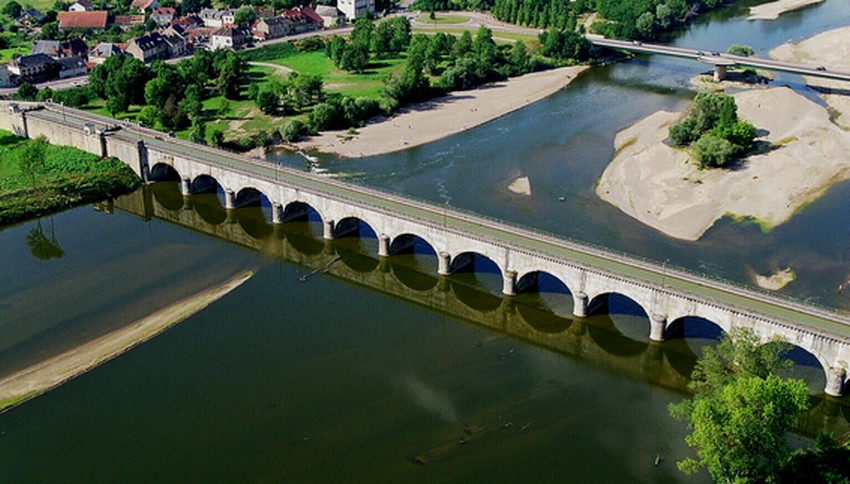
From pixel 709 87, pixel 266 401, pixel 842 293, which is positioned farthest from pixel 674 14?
pixel 266 401

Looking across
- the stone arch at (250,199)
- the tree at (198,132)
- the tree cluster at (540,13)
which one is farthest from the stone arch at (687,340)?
the tree cluster at (540,13)

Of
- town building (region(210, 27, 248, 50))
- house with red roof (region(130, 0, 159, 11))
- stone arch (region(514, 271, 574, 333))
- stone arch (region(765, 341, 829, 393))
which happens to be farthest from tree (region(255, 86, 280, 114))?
stone arch (region(765, 341, 829, 393))

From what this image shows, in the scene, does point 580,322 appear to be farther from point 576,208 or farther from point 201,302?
point 201,302

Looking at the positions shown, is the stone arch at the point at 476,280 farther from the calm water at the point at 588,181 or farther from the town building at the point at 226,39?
the town building at the point at 226,39

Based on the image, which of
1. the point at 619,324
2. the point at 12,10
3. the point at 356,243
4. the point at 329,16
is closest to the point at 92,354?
the point at 356,243

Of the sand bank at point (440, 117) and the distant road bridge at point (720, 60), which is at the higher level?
the distant road bridge at point (720, 60)

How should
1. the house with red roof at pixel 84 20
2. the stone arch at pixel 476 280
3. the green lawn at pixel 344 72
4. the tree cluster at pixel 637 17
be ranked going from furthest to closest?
the house with red roof at pixel 84 20 < the tree cluster at pixel 637 17 < the green lawn at pixel 344 72 < the stone arch at pixel 476 280

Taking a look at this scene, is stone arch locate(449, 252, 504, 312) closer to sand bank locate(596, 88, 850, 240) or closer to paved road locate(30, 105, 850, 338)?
paved road locate(30, 105, 850, 338)
